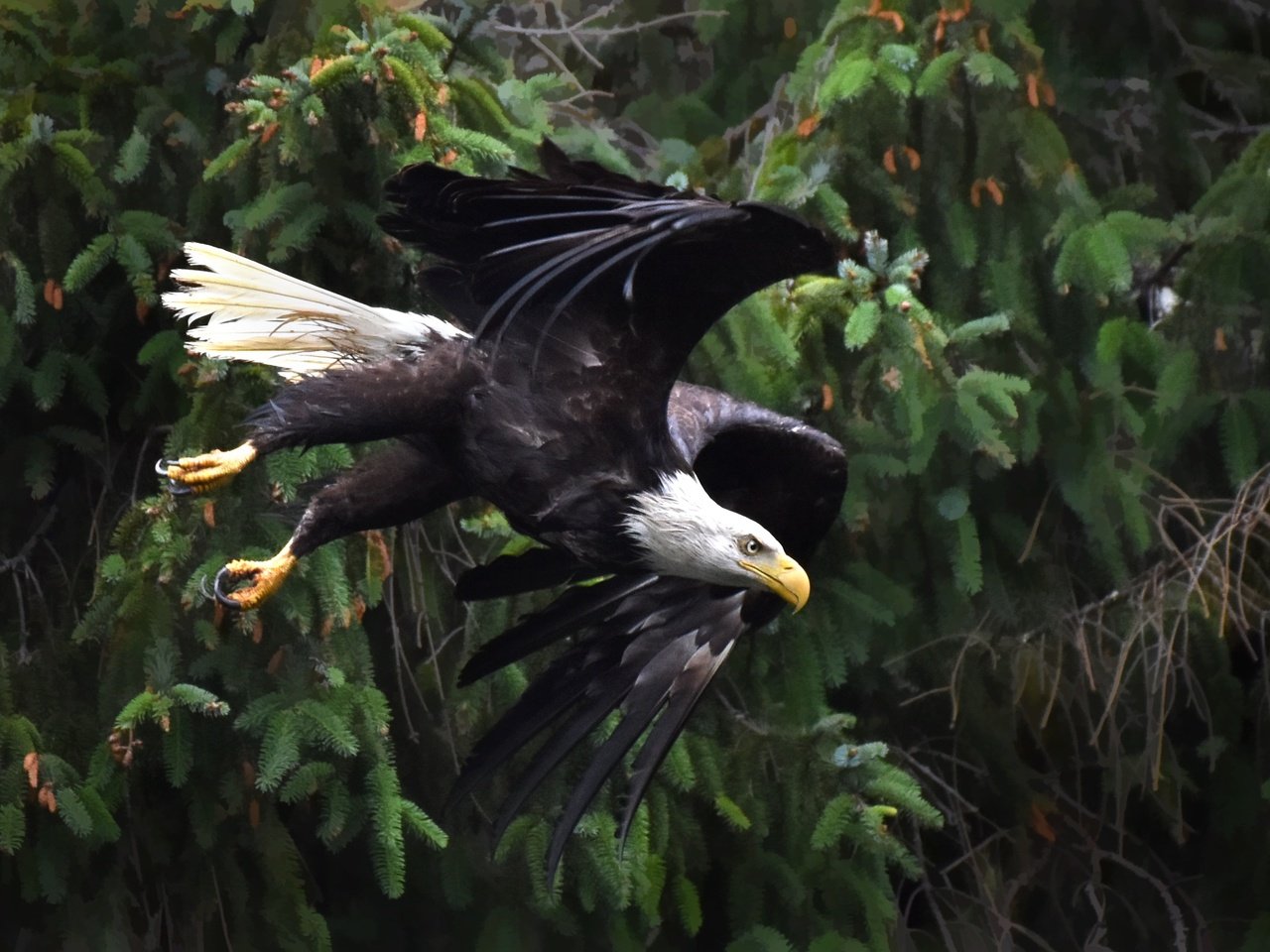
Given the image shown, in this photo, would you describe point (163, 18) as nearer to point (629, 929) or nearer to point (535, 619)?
point (535, 619)

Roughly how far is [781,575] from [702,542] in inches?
6.4

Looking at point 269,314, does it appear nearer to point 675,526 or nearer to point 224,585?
point 224,585

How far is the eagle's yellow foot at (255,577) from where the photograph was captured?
3.93 meters

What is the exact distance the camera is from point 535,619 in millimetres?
4555

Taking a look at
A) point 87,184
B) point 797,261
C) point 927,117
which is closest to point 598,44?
point 927,117

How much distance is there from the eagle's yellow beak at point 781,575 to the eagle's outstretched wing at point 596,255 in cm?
33

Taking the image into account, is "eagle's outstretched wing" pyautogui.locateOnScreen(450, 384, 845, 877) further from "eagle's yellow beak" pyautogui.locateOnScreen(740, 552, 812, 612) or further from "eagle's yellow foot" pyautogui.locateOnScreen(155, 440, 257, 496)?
"eagle's yellow foot" pyautogui.locateOnScreen(155, 440, 257, 496)

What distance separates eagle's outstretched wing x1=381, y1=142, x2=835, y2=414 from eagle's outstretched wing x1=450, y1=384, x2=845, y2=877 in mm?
346

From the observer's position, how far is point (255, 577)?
400 centimetres

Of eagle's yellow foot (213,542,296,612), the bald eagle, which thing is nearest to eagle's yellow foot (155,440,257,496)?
the bald eagle

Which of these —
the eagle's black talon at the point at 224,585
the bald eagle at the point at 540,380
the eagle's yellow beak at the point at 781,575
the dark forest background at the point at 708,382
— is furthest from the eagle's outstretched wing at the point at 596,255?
the dark forest background at the point at 708,382

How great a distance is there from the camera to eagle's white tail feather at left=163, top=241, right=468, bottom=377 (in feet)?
13.5

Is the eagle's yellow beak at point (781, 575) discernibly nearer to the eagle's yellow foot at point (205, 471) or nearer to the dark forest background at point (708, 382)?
the eagle's yellow foot at point (205, 471)

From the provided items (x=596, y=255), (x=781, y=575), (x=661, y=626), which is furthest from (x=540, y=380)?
(x=661, y=626)
